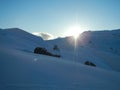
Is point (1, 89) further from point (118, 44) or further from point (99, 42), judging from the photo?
point (118, 44)

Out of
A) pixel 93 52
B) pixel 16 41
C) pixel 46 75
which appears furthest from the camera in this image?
pixel 93 52

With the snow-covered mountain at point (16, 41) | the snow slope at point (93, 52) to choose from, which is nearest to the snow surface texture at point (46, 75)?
the snow-covered mountain at point (16, 41)

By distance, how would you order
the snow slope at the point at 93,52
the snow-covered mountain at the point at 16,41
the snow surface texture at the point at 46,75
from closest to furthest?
1. the snow surface texture at the point at 46,75
2. the snow-covered mountain at the point at 16,41
3. the snow slope at the point at 93,52

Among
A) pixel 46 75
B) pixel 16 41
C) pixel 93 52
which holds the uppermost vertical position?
pixel 16 41

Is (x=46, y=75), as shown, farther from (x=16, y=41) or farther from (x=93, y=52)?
(x=93, y=52)

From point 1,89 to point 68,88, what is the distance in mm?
2428

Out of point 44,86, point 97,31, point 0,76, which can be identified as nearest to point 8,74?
point 0,76

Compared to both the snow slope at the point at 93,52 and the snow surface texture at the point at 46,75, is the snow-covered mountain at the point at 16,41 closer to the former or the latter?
the snow slope at the point at 93,52

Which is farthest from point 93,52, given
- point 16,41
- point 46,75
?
point 46,75

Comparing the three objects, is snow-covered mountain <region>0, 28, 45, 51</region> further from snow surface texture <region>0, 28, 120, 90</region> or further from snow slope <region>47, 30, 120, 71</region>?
snow surface texture <region>0, 28, 120, 90</region>

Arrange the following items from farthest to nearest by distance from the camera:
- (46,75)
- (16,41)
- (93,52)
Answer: (93,52) → (16,41) → (46,75)

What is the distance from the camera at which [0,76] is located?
5.27m

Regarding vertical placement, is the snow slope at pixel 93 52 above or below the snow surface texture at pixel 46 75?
above

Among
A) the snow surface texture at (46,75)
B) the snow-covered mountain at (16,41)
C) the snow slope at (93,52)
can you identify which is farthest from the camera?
the snow slope at (93,52)
